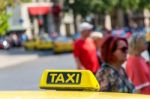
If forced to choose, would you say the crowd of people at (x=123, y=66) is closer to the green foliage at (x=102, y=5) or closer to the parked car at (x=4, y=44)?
the green foliage at (x=102, y=5)

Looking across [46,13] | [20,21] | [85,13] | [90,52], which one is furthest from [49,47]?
[90,52]

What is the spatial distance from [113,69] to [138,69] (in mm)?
928

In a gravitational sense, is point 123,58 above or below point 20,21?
above

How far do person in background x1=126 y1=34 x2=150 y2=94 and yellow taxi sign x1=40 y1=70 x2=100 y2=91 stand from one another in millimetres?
2578

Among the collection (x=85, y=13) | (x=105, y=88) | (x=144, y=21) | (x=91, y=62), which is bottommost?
(x=144, y=21)

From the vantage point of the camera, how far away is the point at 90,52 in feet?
29.9

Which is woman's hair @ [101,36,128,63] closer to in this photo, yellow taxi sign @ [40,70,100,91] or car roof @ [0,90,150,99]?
yellow taxi sign @ [40,70,100,91]

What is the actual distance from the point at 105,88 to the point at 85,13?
50.8 m

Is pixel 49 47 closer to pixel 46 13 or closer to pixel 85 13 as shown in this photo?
pixel 85 13

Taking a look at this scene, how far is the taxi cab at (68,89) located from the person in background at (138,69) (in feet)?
8.51

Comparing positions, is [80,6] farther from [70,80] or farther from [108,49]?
[70,80]

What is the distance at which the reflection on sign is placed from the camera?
3.34 m

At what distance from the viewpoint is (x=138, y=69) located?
604 centimetres

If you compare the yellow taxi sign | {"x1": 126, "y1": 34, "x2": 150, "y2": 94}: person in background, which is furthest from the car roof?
{"x1": 126, "y1": 34, "x2": 150, "y2": 94}: person in background
